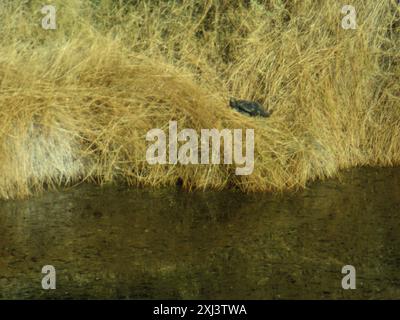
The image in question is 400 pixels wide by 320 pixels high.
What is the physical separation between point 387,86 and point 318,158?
134cm

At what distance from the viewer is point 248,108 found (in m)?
8.52

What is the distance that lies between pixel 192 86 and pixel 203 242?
2.05 meters

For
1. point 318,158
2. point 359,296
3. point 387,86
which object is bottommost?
point 359,296

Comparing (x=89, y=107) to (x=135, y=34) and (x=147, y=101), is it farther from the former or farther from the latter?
(x=135, y=34)

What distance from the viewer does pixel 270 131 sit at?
8352 mm

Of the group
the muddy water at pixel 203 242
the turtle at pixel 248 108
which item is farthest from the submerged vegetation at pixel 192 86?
the muddy water at pixel 203 242

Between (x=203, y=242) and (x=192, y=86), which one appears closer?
(x=203, y=242)

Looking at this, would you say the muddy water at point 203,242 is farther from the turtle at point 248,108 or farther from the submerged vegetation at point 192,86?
the turtle at point 248,108

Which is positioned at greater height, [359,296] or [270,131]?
[270,131]

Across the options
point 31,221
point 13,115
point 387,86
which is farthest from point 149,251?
point 387,86

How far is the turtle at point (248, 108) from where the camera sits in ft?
27.9

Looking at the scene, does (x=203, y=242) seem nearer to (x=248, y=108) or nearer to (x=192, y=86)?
(x=192, y=86)

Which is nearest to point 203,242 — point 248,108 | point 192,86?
point 192,86

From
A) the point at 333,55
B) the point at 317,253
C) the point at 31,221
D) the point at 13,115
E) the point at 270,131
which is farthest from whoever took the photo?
the point at 333,55
